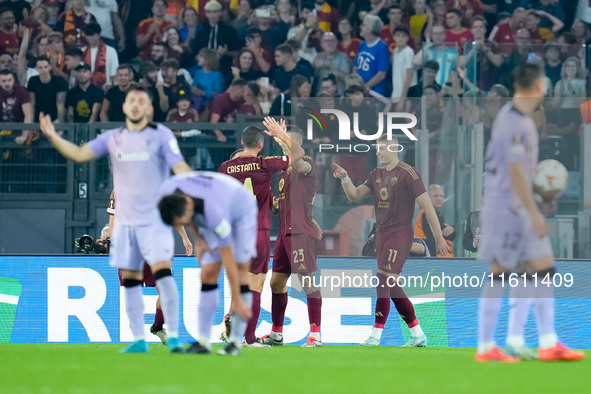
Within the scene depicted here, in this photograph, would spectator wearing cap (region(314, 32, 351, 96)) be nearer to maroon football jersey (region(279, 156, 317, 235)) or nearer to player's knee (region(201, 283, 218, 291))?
maroon football jersey (region(279, 156, 317, 235))

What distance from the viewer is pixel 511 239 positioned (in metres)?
7.30

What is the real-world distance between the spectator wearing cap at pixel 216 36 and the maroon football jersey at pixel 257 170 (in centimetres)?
619

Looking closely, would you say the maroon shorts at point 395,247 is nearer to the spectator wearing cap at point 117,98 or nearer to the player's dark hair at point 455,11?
the spectator wearing cap at point 117,98

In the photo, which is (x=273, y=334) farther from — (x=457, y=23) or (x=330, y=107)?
(x=457, y=23)

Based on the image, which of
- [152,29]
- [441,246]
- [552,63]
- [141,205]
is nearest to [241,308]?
[141,205]

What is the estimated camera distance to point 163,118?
14969 millimetres

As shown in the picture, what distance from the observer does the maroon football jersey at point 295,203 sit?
10789 mm

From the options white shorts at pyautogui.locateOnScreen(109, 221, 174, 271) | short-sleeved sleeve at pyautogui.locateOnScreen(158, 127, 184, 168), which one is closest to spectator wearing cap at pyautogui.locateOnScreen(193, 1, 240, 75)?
short-sleeved sleeve at pyautogui.locateOnScreen(158, 127, 184, 168)

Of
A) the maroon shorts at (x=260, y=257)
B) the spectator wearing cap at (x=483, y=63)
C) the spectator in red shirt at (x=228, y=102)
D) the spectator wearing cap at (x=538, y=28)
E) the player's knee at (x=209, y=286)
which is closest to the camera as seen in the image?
the player's knee at (x=209, y=286)

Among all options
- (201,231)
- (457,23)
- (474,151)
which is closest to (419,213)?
(474,151)

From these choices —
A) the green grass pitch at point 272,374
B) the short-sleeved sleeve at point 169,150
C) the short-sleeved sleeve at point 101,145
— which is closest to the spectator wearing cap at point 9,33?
the short-sleeved sleeve at point 101,145

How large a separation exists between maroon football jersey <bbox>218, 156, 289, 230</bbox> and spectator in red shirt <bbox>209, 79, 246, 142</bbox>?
14.9 ft

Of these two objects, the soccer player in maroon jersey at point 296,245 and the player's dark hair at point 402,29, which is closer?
the soccer player in maroon jersey at point 296,245

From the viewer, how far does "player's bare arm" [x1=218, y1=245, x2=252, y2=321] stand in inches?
292
